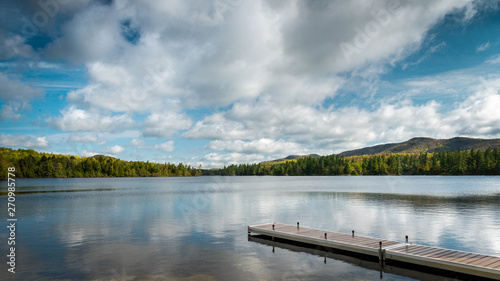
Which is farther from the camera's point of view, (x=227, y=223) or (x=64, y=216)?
(x=64, y=216)

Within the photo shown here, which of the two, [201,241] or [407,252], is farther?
[201,241]

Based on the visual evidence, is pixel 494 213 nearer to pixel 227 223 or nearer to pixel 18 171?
pixel 227 223

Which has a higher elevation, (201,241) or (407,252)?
(407,252)

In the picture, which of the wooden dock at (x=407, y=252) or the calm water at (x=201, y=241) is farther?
the calm water at (x=201, y=241)

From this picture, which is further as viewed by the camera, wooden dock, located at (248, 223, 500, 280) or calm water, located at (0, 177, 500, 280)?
calm water, located at (0, 177, 500, 280)

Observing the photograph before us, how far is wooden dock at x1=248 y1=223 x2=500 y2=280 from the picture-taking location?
15906 mm

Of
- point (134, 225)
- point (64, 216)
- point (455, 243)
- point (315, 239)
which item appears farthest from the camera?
point (64, 216)

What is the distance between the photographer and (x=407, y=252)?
1867 centimetres

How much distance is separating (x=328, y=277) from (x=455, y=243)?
13556 mm

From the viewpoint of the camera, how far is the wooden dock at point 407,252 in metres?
15.9

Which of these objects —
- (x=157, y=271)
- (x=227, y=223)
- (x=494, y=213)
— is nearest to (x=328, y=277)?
(x=157, y=271)

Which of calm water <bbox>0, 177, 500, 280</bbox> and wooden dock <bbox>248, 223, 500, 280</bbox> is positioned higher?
wooden dock <bbox>248, 223, 500, 280</bbox>

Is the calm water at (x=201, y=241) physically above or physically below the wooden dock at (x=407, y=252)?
below

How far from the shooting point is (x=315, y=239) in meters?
22.8
